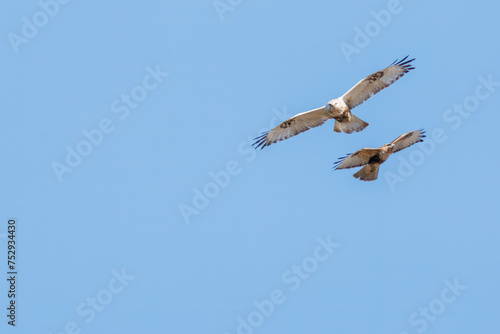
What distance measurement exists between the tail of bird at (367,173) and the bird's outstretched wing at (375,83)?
141 centimetres

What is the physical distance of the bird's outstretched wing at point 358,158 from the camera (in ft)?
76.9

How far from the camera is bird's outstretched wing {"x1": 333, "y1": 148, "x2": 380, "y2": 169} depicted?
23.4m

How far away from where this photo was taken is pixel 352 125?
2403 centimetres

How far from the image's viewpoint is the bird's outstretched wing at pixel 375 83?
24.0 meters

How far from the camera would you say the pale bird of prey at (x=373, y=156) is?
927 inches

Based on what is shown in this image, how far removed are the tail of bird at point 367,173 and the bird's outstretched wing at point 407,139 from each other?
24.5 inches

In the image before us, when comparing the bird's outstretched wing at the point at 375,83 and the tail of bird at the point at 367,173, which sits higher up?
the bird's outstretched wing at the point at 375,83

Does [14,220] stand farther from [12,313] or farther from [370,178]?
[370,178]

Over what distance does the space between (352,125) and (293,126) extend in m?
1.67

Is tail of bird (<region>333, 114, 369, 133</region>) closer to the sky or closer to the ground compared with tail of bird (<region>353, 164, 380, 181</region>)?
closer to the sky

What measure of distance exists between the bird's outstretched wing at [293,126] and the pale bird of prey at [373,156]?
1.27 meters

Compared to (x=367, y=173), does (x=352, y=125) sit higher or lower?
higher

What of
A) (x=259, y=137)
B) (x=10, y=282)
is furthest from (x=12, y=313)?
(x=259, y=137)

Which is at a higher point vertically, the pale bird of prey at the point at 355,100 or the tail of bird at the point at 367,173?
the pale bird of prey at the point at 355,100
